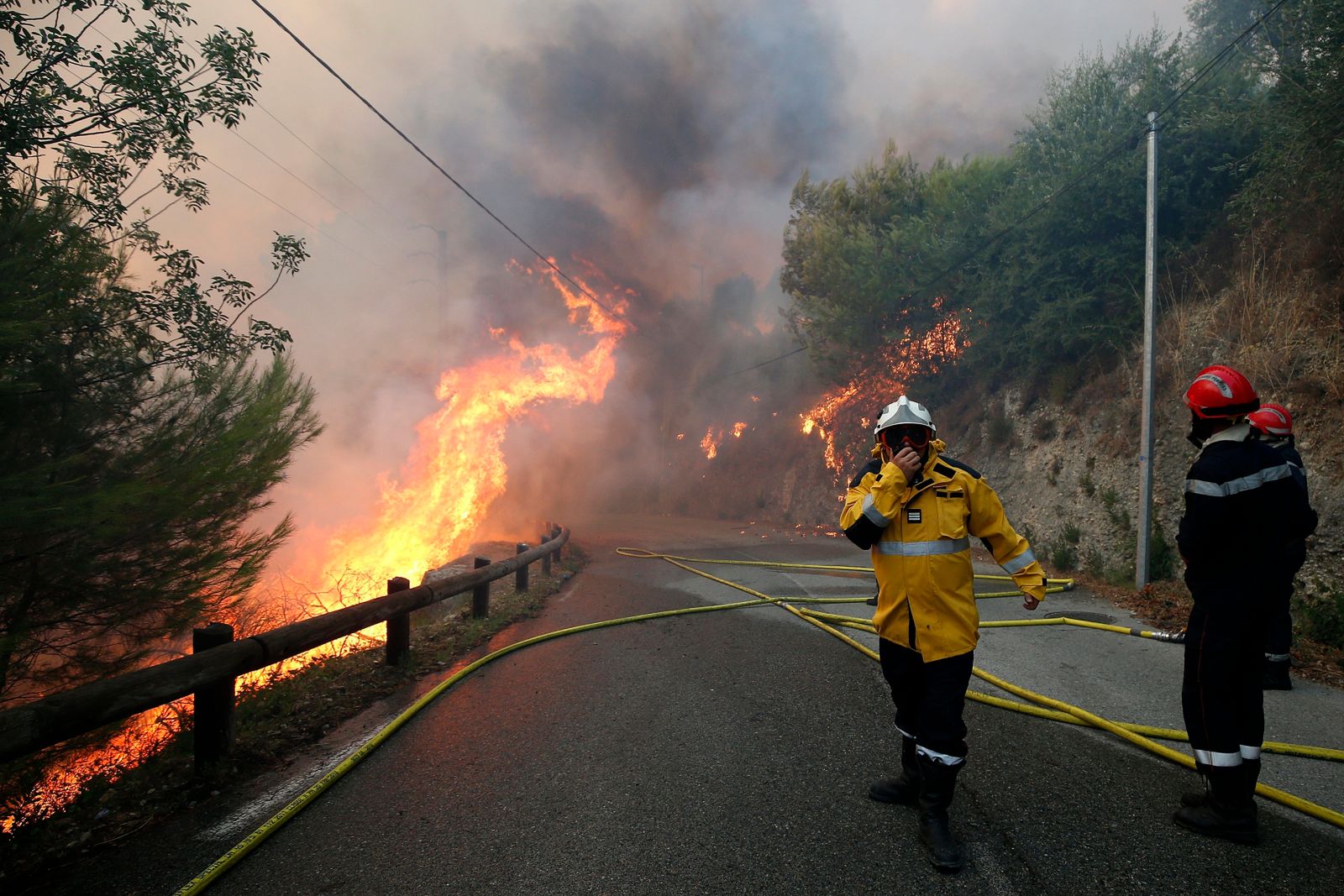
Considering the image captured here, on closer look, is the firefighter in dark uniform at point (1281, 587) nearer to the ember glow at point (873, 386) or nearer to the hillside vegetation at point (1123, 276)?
the hillside vegetation at point (1123, 276)

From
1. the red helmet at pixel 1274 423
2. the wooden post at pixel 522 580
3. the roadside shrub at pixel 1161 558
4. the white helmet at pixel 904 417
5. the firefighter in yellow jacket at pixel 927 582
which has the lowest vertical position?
the wooden post at pixel 522 580

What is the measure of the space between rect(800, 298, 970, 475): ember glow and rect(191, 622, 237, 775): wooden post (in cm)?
1563

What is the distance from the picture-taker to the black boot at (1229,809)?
2.88 metres

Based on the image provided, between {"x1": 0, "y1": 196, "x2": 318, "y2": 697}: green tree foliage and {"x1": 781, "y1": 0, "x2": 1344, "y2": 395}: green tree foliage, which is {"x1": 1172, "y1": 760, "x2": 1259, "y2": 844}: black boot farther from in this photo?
{"x1": 781, "y1": 0, "x2": 1344, "y2": 395}: green tree foliage

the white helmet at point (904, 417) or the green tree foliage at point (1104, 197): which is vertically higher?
the green tree foliage at point (1104, 197)

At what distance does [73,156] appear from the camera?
203 inches

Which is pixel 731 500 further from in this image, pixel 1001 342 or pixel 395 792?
pixel 395 792

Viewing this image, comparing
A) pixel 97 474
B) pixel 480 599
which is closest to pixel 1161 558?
pixel 480 599

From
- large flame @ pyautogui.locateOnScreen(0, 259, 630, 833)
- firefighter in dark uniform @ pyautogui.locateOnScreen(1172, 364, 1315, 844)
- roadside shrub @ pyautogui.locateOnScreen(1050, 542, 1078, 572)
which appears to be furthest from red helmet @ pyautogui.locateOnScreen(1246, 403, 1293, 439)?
large flame @ pyautogui.locateOnScreen(0, 259, 630, 833)

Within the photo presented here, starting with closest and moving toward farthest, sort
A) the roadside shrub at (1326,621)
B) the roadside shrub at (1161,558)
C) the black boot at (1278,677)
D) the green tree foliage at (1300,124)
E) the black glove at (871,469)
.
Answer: the black glove at (871,469)
the black boot at (1278,677)
the roadside shrub at (1326,621)
the green tree foliage at (1300,124)
the roadside shrub at (1161,558)

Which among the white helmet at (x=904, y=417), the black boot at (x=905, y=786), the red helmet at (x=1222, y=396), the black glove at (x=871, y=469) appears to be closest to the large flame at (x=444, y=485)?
the black boot at (x=905, y=786)

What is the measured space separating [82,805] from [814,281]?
2057 cm

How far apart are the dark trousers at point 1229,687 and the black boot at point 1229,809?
5 centimetres

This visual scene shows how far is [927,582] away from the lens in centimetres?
295
